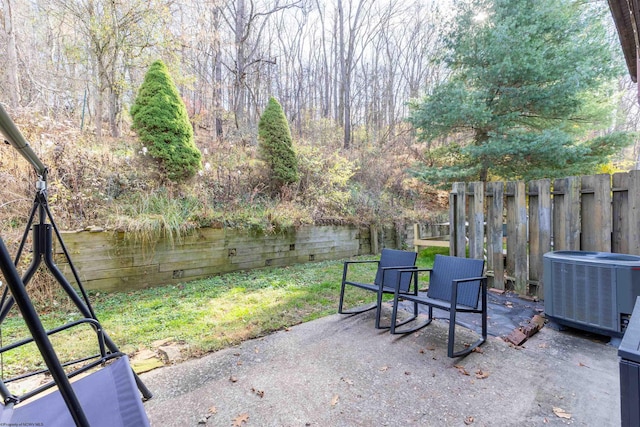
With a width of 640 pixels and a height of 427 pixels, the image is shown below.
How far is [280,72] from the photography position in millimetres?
14328

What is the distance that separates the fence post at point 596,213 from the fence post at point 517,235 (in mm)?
631

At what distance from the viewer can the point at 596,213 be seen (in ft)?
11.8

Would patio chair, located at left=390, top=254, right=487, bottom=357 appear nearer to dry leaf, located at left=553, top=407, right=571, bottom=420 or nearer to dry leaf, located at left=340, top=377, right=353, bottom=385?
dry leaf, located at left=553, top=407, right=571, bottom=420

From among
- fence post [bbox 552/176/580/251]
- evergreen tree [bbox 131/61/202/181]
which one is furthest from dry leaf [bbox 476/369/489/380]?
evergreen tree [bbox 131/61/202/181]

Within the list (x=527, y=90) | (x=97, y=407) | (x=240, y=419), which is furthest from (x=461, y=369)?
(x=527, y=90)

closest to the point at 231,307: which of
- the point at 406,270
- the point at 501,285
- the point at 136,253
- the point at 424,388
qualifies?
the point at 136,253

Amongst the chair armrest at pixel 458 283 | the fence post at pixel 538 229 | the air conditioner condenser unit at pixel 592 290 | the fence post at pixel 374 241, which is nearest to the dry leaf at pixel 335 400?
the chair armrest at pixel 458 283

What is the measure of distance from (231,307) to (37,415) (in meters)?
2.45

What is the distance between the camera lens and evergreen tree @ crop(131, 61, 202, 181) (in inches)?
216

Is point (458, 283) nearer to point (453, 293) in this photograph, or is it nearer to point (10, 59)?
point (453, 293)

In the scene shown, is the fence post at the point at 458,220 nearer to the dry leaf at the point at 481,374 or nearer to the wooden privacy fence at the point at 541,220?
the wooden privacy fence at the point at 541,220

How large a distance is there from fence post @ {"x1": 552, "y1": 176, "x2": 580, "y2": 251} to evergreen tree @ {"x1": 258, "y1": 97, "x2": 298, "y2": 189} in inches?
196

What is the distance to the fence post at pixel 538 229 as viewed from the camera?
398 centimetres

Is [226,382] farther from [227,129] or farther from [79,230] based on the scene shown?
[227,129]
